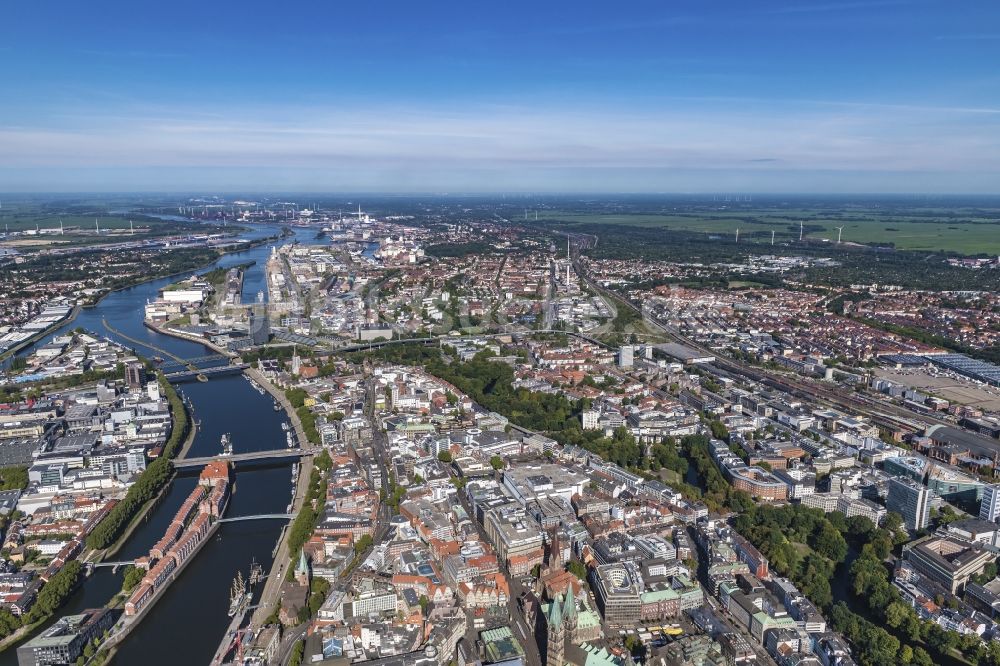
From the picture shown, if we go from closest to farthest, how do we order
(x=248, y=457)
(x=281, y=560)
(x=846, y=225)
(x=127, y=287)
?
(x=281, y=560), (x=248, y=457), (x=127, y=287), (x=846, y=225)

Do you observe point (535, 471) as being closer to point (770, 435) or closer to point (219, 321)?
point (770, 435)

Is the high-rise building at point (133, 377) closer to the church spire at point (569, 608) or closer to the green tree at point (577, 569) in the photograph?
the green tree at point (577, 569)

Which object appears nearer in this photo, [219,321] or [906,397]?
[906,397]

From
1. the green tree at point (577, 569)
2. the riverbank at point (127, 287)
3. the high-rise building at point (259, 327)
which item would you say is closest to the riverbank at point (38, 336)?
the riverbank at point (127, 287)

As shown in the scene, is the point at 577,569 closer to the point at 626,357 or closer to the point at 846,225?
the point at 626,357

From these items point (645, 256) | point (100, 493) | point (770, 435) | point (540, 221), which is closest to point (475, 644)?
point (100, 493)

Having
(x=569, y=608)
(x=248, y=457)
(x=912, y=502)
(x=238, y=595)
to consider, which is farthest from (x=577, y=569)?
(x=248, y=457)
